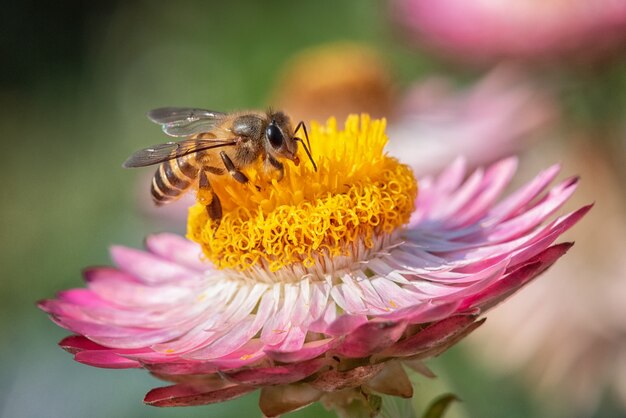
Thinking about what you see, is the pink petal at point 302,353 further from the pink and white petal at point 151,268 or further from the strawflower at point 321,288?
the pink and white petal at point 151,268

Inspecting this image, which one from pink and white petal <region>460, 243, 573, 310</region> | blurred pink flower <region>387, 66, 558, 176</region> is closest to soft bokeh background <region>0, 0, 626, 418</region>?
blurred pink flower <region>387, 66, 558, 176</region>

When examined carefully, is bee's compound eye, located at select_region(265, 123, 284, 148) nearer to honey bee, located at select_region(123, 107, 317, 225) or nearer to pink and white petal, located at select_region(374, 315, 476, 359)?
honey bee, located at select_region(123, 107, 317, 225)

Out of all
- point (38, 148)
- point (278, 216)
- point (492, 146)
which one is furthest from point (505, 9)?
point (38, 148)

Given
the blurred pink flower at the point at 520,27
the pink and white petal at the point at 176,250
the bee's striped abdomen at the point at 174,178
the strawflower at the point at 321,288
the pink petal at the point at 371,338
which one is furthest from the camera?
the blurred pink flower at the point at 520,27

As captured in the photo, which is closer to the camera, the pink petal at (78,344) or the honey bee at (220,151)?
the pink petal at (78,344)

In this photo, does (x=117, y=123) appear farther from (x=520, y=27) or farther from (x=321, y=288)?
(x=321, y=288)

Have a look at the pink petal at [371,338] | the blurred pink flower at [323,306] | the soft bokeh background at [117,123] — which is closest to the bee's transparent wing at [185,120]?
the blurred pink flower at [323,306]

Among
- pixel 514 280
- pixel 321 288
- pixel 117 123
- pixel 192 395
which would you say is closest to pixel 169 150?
pixel 321 288
